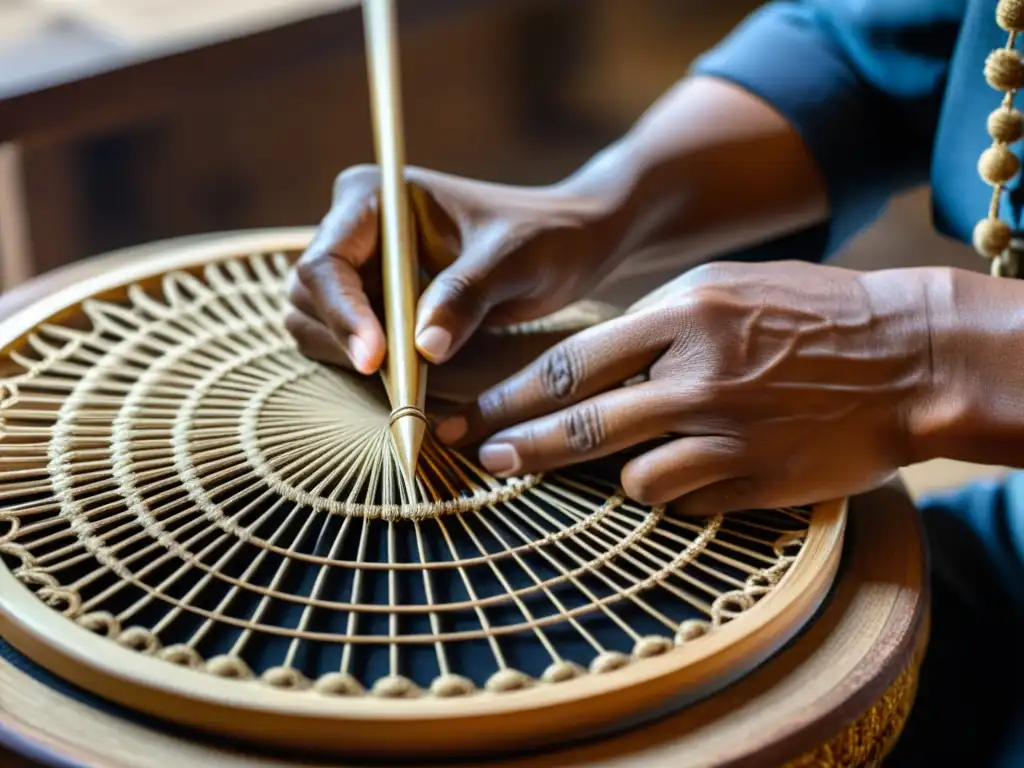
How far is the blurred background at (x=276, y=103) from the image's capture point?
1167mm

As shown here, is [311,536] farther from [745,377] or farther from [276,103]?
[276,103]

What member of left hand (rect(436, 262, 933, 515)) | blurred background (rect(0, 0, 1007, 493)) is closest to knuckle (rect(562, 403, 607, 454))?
left hand (rect(436, 262, 933, 515))

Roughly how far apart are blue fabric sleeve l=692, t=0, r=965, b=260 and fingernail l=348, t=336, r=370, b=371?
40 cm

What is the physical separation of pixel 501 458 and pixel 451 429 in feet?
0.12

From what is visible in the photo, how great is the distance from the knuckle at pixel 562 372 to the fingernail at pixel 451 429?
5 cm

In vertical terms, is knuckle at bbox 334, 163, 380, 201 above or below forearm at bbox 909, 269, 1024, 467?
above

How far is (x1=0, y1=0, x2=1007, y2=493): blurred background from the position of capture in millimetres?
1167

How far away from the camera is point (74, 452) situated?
641 mm

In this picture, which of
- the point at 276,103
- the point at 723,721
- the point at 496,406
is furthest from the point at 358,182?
the point at 276,103

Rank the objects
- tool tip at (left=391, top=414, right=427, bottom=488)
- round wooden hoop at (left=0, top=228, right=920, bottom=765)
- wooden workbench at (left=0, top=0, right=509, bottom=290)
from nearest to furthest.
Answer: round wooden hoop at (left=0, top=228, right=920, bottom=765) < tool tip at (left=391, top=414, right=427, bottom=488) < wooden workbench at (left=0, top=0, right=509, bottom=290)

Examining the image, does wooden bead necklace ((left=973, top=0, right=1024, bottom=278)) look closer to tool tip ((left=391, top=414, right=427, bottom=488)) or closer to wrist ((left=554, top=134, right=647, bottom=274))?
wrist ((left=554, top=134, right=647, bottom=274))

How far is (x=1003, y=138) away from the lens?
0.74 m

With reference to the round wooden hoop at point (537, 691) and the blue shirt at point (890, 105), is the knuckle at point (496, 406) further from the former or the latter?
the blue shirt at point (890, 105)

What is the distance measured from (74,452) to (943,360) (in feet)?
1.59
